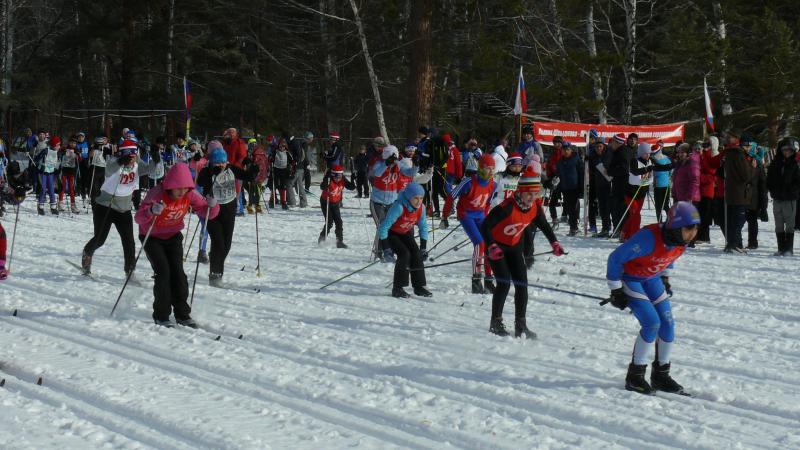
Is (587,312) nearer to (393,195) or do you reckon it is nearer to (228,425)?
(393,195)

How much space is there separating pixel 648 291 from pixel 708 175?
899 centimetres

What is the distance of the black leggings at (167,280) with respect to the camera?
26.4 feet

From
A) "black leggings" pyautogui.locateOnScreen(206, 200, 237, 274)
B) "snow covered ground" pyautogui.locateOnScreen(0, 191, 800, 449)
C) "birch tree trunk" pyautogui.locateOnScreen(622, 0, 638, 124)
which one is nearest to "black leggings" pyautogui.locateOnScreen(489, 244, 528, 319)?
"snow covered ground" pyautogui.locateOnScreen(0, 191, 800, 449)

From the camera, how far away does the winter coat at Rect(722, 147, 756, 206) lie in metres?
13.6

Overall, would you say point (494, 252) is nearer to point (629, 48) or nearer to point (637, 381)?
point (637, 381)

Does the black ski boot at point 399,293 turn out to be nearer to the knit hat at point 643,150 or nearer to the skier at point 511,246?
the skier at point 511,246

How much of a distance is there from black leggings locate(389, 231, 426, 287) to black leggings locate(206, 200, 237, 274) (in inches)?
76.3

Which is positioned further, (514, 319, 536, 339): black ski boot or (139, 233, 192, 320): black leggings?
(139, 233, 192, 320): black leggings

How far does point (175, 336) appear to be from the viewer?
761 centimetres

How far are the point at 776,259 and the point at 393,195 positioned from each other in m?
5.59

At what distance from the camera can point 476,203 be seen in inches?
391

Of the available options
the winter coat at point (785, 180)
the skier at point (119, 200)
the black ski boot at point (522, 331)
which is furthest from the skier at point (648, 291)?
the winter coat at point (785, 180)

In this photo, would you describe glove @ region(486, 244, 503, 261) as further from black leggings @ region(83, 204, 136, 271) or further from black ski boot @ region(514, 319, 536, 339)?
black leggings @ region(83, 204, 136, 271)

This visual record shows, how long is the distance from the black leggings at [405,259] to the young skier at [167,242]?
2473mm
